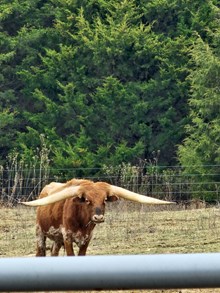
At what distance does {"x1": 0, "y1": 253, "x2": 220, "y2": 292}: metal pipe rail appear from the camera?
1.81 meters

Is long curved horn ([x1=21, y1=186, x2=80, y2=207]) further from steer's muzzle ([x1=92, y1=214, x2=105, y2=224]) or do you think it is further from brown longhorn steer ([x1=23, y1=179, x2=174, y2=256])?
steer's muzzle ([x1=92, y1=214, x2=105, y2=224])

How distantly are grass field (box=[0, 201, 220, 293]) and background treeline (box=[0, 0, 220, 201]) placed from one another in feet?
45.5

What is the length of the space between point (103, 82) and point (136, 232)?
20727 millimetres

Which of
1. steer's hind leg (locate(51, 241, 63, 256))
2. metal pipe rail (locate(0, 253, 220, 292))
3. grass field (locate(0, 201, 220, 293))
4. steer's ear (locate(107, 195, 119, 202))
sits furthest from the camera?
grass field (locate(0, 201, 220, 293))

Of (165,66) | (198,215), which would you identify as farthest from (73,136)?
(198,215)

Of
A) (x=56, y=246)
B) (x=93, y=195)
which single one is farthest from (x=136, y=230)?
(x=93, y=195)

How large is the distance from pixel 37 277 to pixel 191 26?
34090 mm

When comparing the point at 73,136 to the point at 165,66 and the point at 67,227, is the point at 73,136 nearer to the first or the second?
the point at 165,66

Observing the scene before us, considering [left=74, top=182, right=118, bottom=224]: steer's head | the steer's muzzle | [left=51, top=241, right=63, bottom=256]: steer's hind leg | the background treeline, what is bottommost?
[left=51, top=241, right=63, bottom=256]: steer's hind leg

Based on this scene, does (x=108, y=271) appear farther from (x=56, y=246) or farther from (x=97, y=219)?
(x=56, y=246)

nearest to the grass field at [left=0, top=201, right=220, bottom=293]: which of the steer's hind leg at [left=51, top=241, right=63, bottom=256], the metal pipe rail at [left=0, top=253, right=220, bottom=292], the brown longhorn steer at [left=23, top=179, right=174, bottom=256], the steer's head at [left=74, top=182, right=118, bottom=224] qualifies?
the steer's hind leg at [left=51, top=241, right=63, bottom=256]

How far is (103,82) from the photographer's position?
35.6 meters

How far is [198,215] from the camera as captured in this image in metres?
17.7

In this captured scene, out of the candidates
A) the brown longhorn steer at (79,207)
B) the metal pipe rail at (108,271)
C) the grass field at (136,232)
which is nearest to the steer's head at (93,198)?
the brown longhorn steer at (79,207)
